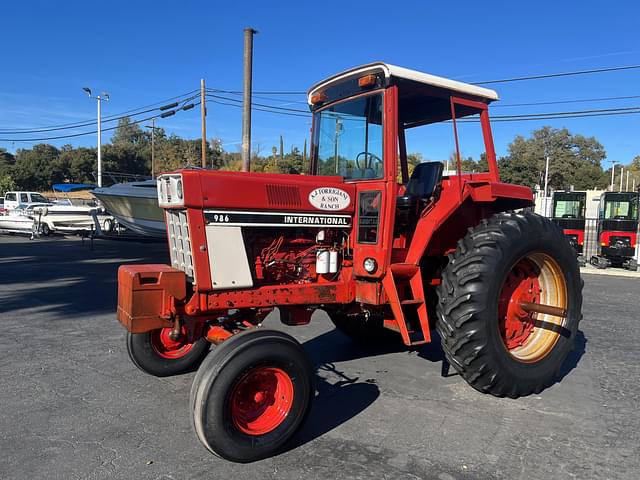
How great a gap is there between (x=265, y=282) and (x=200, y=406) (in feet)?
3.71

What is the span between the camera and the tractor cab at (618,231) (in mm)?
13062

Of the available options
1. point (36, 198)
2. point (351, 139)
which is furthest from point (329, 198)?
point (36, 198)

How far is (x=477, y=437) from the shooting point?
3.35m

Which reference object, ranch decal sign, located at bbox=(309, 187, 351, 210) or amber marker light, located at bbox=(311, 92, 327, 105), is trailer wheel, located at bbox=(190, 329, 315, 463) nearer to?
ranch decal sign, located at bbox=(309, 187, 351, 210)

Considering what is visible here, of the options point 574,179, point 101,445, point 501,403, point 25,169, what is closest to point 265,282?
point 101,445

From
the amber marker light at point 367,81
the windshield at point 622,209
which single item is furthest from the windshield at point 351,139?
the windshield at point 622,209

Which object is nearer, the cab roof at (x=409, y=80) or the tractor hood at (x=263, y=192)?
the tractor hood at (x=263, y=192)

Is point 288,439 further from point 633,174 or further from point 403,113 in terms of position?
point 633,174

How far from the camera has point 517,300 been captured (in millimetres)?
4336

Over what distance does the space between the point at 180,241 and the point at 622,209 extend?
13761mm

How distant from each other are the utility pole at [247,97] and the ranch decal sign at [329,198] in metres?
10.4

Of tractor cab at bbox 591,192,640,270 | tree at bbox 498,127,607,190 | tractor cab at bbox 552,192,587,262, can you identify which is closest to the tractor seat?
tractor cab at bbox 591,192,640,270

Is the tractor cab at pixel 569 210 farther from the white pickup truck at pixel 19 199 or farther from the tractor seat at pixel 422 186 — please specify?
the white pickup truck at pixel 19 199

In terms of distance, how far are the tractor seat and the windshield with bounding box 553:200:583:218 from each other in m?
12.4
